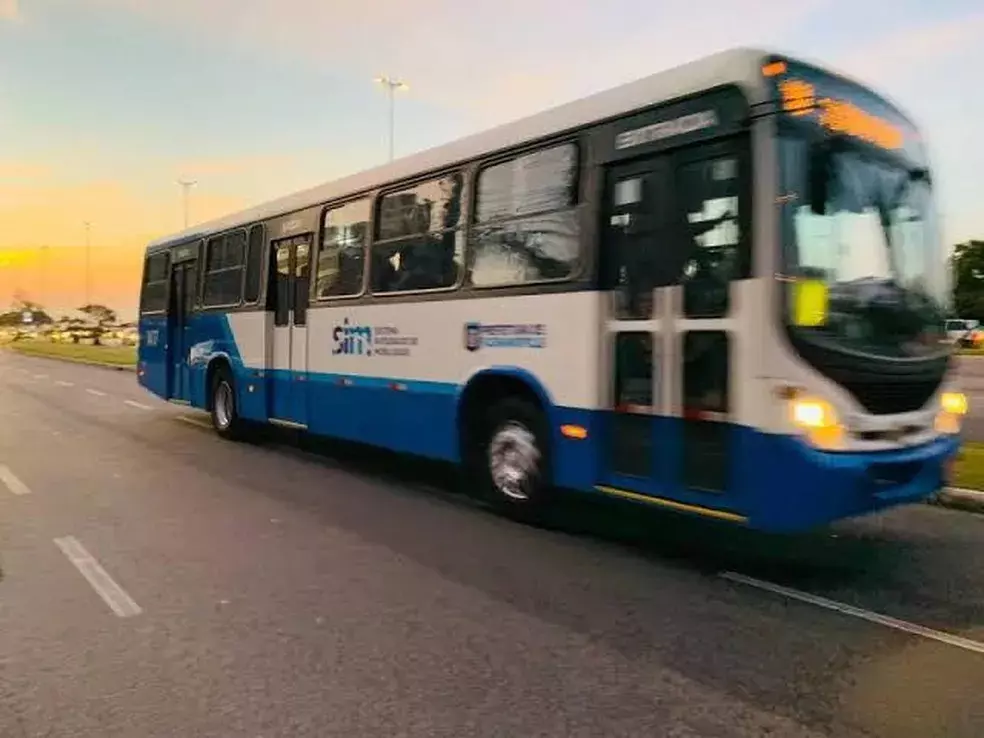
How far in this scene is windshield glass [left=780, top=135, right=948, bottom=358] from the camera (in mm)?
5562

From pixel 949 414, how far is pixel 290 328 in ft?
25.1

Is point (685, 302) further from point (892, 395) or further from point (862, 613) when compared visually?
point (862, 613)

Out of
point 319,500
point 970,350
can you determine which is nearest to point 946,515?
point 319,500

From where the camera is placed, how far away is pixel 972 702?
12.9 ft

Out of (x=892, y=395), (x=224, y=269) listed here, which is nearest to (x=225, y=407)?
(x=224, y=269)

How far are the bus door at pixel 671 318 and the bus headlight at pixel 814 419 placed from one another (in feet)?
1.55

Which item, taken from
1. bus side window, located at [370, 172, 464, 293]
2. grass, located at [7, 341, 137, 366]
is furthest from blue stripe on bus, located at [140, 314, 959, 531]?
grass, located at [7, 341, 137, 366]

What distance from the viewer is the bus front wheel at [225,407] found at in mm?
12828

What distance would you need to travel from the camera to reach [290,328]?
11289 mm

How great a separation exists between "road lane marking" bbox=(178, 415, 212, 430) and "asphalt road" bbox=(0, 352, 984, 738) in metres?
6.15

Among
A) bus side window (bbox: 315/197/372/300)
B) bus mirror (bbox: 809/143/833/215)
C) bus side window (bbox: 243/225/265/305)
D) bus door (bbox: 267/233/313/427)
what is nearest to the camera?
bus mirror (bbox: 809/143/833/215)

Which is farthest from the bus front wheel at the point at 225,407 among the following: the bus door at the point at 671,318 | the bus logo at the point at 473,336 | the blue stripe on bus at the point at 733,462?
the bus door at the point at 671,318

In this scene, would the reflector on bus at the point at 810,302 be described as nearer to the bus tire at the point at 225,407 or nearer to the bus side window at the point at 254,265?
the bus side window at the point at 254,265

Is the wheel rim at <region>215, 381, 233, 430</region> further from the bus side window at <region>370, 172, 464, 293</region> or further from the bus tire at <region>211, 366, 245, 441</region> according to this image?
the bus side window at <region>370, 172, 464, 293</region>
